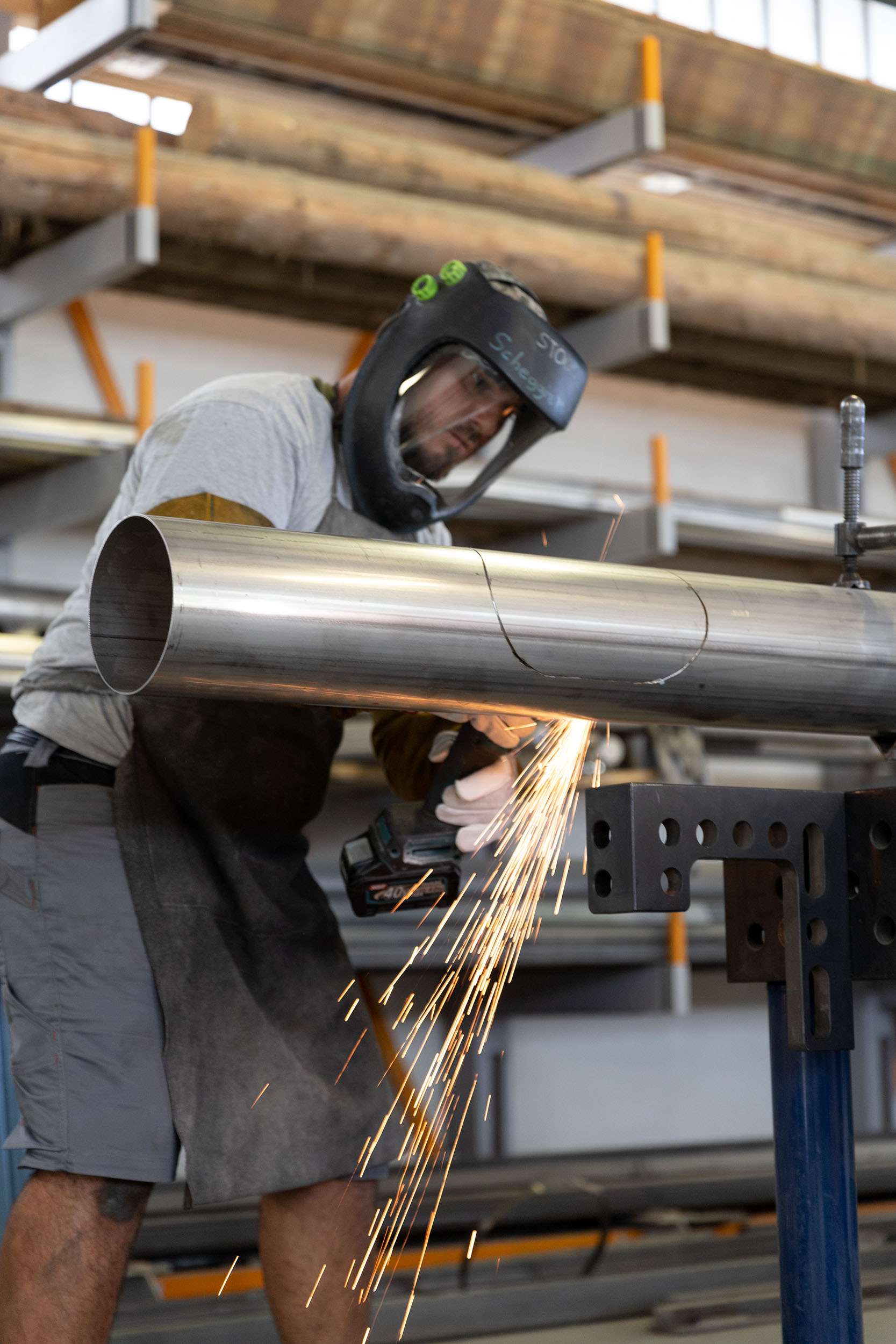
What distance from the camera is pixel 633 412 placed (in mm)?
4871

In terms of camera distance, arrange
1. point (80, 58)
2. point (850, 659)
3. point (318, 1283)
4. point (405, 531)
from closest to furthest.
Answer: point (850, 659), point (318, 1283), point (405, 531), point (80, 58)

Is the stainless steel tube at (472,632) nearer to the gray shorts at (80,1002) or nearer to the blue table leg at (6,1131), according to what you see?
the gray shorts at (80,1002)

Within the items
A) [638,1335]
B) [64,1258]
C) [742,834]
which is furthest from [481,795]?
[638,1335]

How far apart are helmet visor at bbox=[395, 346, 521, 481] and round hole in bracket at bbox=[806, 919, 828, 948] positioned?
77 cm

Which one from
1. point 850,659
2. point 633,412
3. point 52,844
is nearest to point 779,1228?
point 850,659

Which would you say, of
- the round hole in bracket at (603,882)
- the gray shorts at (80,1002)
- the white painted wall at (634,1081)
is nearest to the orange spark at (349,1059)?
the gray shorts at (80,1002)

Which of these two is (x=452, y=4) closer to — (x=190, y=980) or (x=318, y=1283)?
(x=190, y=980)

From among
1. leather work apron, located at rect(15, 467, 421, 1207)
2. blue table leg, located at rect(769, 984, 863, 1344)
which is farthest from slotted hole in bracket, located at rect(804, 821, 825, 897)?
leather work apron, located at rect(15, 467, 421, 1207)

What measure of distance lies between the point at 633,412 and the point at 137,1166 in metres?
3.56

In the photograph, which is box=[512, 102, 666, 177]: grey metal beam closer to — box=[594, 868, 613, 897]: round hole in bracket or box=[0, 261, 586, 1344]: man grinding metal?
box=[0, 261, 586, 1344]: man grinding metal

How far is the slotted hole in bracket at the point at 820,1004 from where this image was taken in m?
1.50

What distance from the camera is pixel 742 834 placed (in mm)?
1482

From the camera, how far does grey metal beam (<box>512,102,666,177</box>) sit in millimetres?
3477

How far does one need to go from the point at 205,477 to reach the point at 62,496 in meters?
1.85
